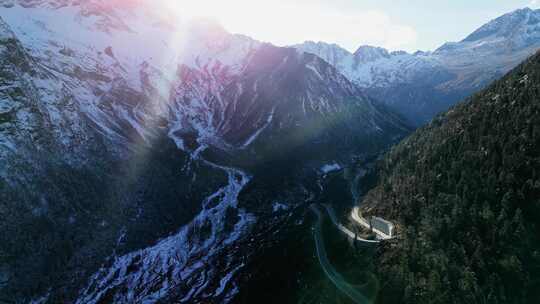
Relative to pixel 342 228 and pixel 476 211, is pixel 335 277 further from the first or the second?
pixel 476 211

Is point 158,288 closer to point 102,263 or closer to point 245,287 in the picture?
point 102,263

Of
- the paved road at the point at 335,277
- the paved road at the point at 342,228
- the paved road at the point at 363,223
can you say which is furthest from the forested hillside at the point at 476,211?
the paved road at the point at 342,228

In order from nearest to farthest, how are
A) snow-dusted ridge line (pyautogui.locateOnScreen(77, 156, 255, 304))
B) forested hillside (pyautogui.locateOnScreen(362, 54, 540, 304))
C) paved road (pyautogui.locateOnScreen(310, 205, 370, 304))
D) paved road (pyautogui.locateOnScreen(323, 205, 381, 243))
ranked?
forested hillside (pyautogui.locateOnScreen(362, 54, 540, 304)), paved road (pyautogui.locateOnScreen(310, 205, 370, 304)), snow-dusted ridge line (pyautogui.locateOnScreen(77, 156, 255, 304)), paved road (pyautogui.locateOnScreen(323, 205, 381, 243))

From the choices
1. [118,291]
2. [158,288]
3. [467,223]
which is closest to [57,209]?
[118,291]

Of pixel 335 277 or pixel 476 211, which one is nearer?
pixel 476 211

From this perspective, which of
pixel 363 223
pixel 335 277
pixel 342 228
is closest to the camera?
pixel 335 277

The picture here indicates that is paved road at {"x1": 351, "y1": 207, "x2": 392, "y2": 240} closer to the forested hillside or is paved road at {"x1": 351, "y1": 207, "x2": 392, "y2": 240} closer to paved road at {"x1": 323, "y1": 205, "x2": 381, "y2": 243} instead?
paved road at {"x1": 323, "y1": 205, "x2": 381, "y2": 243}

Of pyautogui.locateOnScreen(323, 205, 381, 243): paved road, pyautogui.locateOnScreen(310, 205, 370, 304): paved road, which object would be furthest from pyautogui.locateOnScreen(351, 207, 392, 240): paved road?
pyautogui.locateOnScreen(310, 205, 370, 304): paved road

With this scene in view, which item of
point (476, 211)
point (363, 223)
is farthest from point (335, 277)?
point (476, 211)
